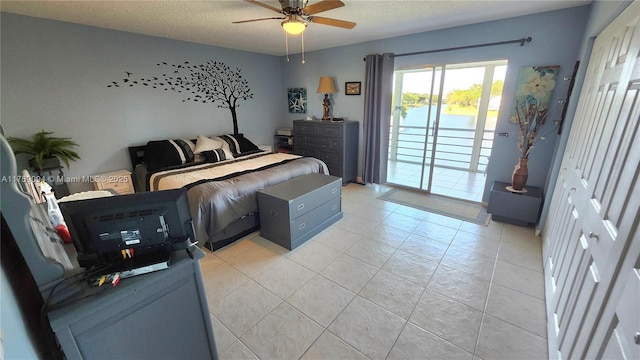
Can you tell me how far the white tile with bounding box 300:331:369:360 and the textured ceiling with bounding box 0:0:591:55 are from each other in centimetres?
285

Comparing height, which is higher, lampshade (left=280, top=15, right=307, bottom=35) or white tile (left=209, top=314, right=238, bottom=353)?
lampshade (left=280, top=15, right=307, bottom=35)

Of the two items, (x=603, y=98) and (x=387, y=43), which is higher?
(x=387, y=43)

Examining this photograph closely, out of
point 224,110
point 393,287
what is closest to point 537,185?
point 393,287

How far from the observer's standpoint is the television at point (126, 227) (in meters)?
0.94

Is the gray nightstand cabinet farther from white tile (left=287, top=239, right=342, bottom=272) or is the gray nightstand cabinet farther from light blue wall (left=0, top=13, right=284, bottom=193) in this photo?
white tile (left=287, top=239, right=342, bottom=272)

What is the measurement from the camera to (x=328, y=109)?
4.72 m

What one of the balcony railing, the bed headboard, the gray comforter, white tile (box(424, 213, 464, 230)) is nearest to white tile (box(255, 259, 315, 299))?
the gray comforter

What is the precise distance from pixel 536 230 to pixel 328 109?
349 centimetres

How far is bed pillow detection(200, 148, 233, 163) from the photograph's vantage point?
373 cm

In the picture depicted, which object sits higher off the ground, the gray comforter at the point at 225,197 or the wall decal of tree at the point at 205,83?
the wall decal of tree at the point at 205,83

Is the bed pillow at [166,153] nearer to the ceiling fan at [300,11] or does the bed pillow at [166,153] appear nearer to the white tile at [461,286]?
the ceiling fan at [300,11]

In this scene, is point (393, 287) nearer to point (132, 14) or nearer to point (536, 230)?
point (536, 230)

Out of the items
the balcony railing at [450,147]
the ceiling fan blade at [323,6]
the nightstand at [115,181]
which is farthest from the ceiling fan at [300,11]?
the balcony railing at [450,147]

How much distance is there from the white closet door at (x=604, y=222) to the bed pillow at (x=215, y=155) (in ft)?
12.5
